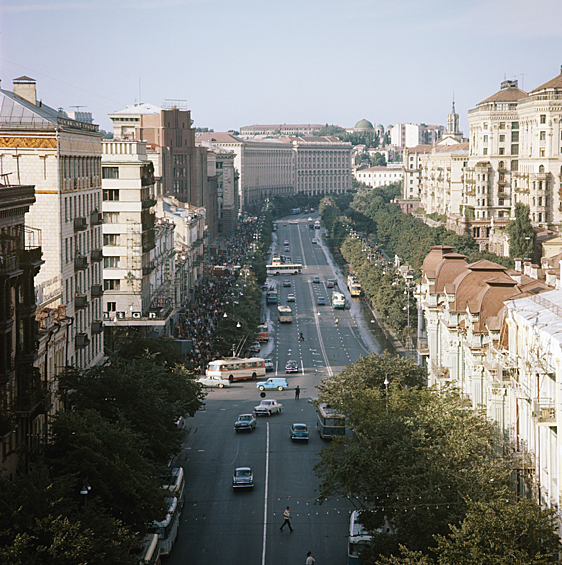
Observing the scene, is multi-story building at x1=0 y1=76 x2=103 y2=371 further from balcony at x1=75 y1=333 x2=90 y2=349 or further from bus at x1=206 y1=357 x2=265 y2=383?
bus at x1=206 y1=357 x2=265 y2=383

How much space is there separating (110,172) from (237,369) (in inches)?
796

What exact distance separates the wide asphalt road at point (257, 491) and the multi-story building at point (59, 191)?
10.1 meters

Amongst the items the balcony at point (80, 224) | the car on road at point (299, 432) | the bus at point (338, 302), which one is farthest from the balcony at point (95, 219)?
the bus at point (338, 302)

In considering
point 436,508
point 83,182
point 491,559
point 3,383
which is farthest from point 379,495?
point 83,182

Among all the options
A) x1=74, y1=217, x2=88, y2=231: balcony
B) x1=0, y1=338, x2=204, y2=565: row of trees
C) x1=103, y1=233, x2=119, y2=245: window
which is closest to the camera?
x1=0, y1=338, x2=204, y2=565: row of trees

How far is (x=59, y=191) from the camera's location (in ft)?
179

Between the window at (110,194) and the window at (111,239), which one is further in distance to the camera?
the window at (110,194)

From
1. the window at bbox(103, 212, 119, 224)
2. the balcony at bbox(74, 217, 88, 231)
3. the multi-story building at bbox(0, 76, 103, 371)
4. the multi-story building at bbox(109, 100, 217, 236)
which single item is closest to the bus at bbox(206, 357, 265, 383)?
the window at bbox(103, 212, 119, 224)

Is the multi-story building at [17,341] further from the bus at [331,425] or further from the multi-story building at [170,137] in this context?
the multi-story building at [170,137]

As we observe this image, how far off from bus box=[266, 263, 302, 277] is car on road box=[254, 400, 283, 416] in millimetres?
Answer: 97076

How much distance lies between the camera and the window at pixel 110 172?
80.4 meters

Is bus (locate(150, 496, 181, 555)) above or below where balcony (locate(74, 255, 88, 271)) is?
below

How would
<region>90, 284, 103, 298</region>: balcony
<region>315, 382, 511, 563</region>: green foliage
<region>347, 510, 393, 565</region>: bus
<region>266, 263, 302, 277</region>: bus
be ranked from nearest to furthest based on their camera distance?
1. <region>315, 382, 511, 563</region>: green foliage
2. <region>347, 510, 393, 565</region>: bus
3. <region>90, 284, 103, 298</region>: balcony
4. <region>266, 263, 302, 277</region>: bus

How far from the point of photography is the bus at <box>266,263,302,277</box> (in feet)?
558
